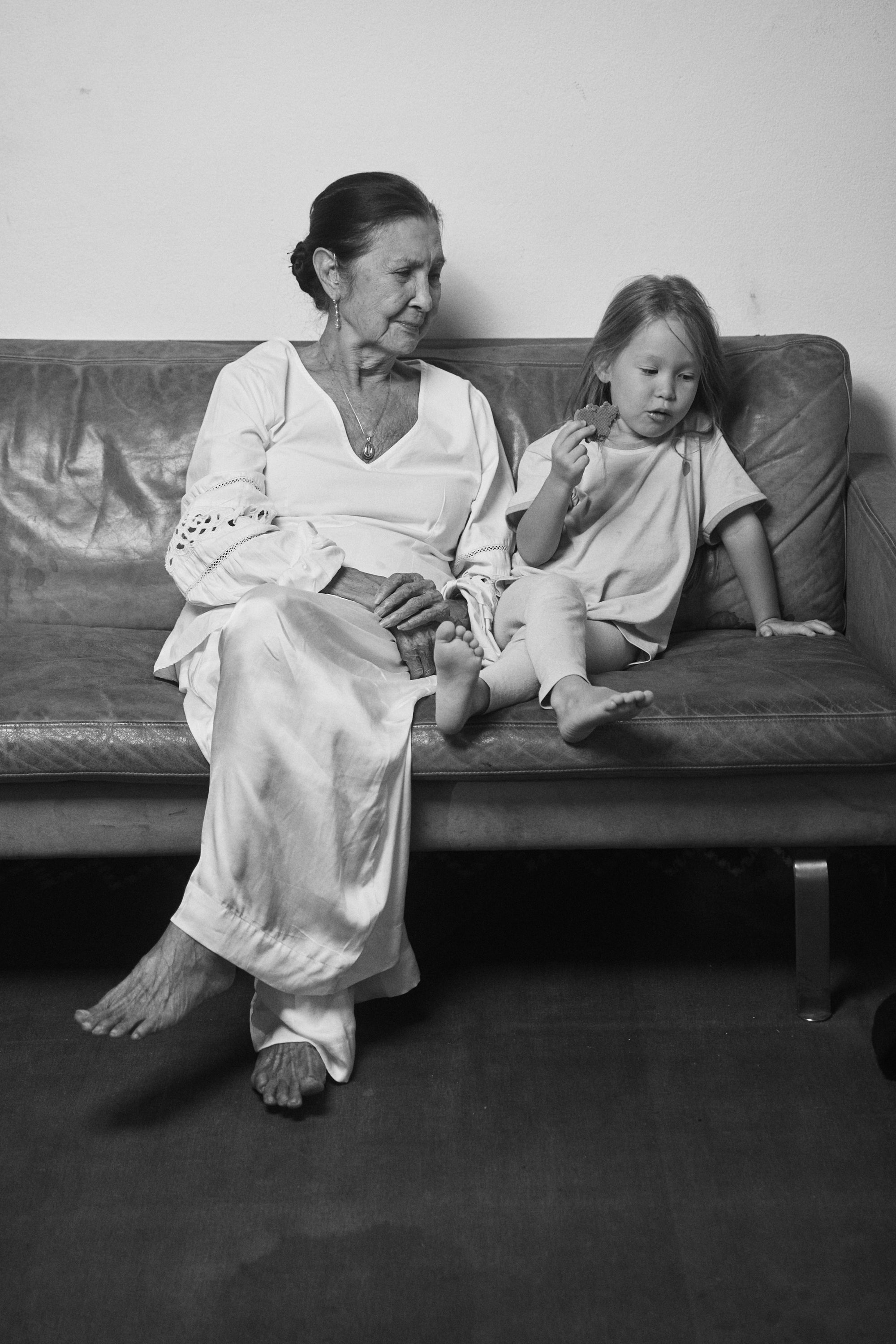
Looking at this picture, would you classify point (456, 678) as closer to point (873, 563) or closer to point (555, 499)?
point (555, 499)

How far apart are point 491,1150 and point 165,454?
137 centimetres

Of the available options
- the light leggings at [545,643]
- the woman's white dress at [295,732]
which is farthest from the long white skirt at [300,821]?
the light leggings at [545,643]

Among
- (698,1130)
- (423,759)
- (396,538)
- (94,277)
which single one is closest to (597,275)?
(396,538)

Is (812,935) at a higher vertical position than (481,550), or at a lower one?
lower

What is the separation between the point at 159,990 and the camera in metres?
1.54

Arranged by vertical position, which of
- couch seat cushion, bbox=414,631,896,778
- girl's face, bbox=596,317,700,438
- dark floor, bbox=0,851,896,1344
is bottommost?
dark floor, bbox=0,851,896,1344

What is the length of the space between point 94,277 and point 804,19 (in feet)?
4.98

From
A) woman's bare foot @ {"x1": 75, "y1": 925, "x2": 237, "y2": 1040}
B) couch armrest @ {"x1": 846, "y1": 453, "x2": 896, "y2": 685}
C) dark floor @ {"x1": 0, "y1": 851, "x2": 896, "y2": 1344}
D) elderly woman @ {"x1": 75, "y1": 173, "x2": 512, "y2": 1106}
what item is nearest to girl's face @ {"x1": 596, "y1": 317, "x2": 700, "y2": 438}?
elderly woman @ {"x1": 75, "y1": 173, "x2": 512, "y2": 1106}

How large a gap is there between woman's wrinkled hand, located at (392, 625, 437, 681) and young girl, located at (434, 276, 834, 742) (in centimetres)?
14

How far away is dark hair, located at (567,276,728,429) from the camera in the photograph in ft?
6.64

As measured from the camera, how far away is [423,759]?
162 centimetres

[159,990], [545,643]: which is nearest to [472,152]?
[545,643]

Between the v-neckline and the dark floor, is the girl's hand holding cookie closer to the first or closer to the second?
the v-neckline

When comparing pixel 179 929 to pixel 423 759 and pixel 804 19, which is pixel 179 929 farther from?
pixel 804 19
